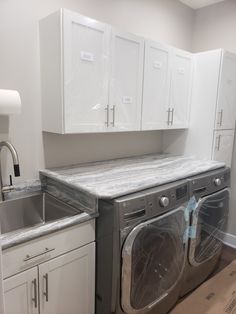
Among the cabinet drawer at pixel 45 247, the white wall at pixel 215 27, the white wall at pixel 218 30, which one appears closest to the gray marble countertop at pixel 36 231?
the cabinet drawer at pixel 45 247

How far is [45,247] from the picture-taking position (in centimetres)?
129

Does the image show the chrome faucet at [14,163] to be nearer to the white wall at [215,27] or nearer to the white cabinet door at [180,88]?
the white cabinet door at [180,88]

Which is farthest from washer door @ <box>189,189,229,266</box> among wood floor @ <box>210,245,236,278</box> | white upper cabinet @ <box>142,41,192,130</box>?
white upper cabinet @ <box>142,41,192,130</box>

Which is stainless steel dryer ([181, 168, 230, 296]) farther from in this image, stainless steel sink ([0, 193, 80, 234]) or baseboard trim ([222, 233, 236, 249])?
stainless steel sink ([0, 193, 80, 234])

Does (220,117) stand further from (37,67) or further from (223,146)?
(37,67)

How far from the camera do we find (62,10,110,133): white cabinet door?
1575 mm

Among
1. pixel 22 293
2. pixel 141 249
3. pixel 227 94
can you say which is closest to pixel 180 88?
pixel 227 94

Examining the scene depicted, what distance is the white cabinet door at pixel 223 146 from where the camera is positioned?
2.41 m

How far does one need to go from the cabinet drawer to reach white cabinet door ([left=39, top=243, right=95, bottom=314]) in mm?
44

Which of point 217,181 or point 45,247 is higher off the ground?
point 217,181

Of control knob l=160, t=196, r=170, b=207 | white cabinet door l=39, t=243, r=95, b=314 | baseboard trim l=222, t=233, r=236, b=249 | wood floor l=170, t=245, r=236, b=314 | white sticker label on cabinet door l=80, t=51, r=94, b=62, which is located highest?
white sticker label on cabinet door l=80, t=51, r=94, b=62

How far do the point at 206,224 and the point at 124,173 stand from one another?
855 millimetres

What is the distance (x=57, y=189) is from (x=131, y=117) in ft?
2.68

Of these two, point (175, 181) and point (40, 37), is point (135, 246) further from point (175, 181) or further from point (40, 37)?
point (40, 37)
